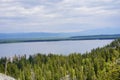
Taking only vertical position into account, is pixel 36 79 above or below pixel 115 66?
below

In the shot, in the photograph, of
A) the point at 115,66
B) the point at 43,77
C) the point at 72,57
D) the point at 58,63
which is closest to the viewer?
the point at 115,66

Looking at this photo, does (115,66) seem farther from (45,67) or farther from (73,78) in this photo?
(45,67)

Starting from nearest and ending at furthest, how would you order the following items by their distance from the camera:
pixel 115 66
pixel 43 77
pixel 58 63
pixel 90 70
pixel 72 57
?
pixel 115 66 → pixel 43 77 → pixel 90 70 → pixel 58 63 → pixel 72 57

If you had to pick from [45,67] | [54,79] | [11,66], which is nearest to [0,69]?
[11,66]

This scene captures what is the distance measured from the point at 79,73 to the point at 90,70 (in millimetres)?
6248

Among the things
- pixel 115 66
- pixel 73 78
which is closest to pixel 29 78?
pixel 73 78

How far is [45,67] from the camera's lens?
417ft

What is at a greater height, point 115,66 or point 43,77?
point 115,66

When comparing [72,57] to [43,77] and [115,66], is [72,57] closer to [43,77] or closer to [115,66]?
[43,77]

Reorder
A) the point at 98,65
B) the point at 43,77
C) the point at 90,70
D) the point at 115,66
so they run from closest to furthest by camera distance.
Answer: the point at 115,66 < the point at 43,77 < the point at 90,70 < the point at 98,65

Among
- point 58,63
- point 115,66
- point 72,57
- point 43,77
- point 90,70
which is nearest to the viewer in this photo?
point 115,66

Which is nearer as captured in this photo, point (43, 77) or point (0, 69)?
point (43, 77)

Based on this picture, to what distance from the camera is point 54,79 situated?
110125 millimetres

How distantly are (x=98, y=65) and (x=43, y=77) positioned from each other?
26.1m
